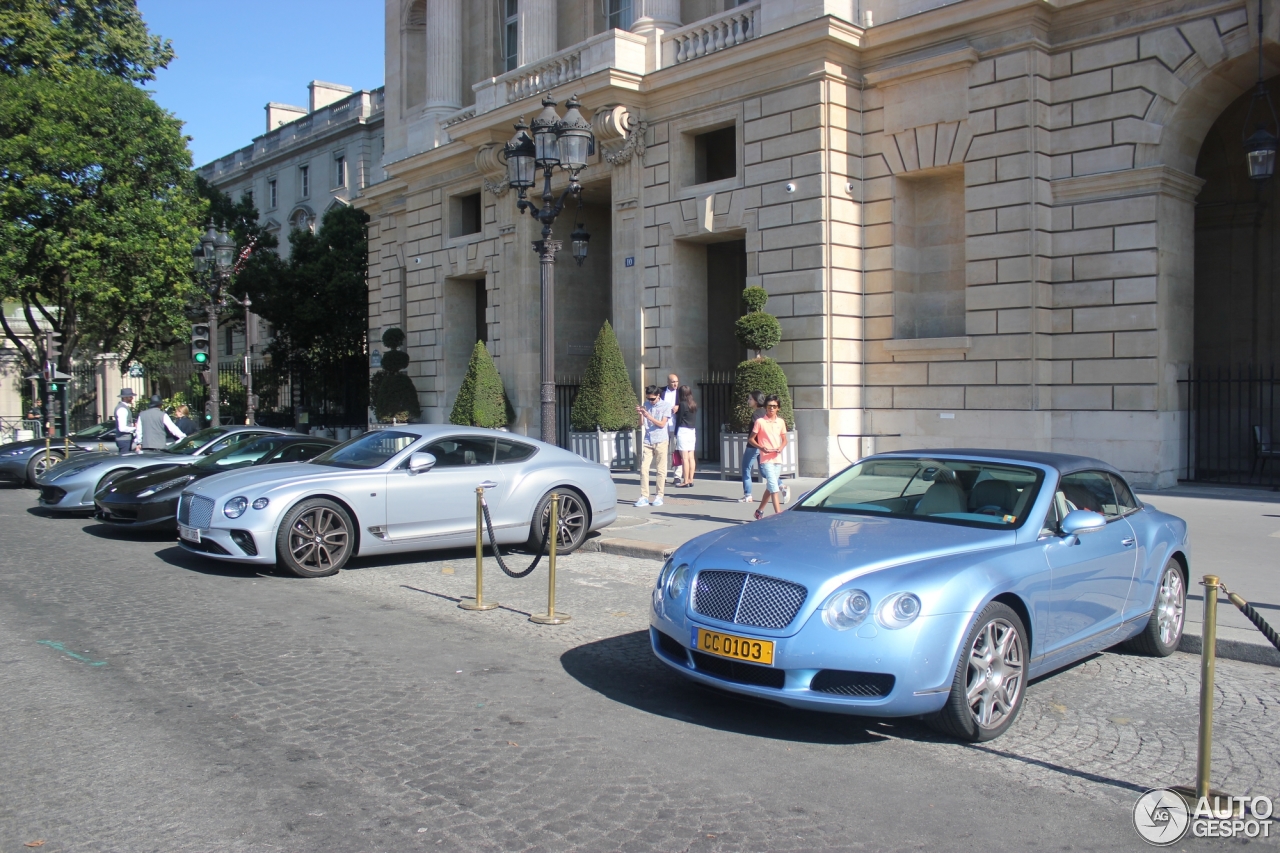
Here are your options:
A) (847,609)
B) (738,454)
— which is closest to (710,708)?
(847,609)

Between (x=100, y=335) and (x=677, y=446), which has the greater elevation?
(x=100, y=335)

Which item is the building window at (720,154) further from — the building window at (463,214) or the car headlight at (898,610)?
the car headlight at (898,610)

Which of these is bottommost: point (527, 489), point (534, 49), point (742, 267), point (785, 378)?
point (527, 489)

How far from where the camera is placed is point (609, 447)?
69.9 ft

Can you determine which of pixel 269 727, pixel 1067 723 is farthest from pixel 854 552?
pixel 269 727

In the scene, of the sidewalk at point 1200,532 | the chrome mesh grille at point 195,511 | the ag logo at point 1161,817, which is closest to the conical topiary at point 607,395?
the sidewalk at point 1200,532

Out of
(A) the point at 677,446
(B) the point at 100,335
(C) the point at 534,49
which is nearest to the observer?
(A) the point at 677,446

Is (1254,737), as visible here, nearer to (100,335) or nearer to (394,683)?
(394,683)

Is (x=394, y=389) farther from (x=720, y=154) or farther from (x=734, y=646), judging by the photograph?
(x=734, y=646)

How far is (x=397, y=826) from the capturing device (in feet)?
13.3

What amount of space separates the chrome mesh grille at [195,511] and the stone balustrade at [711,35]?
14.0 metres

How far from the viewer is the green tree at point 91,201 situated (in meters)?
27.1

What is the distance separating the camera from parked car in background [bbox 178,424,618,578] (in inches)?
383

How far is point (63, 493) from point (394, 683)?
10731 mm
